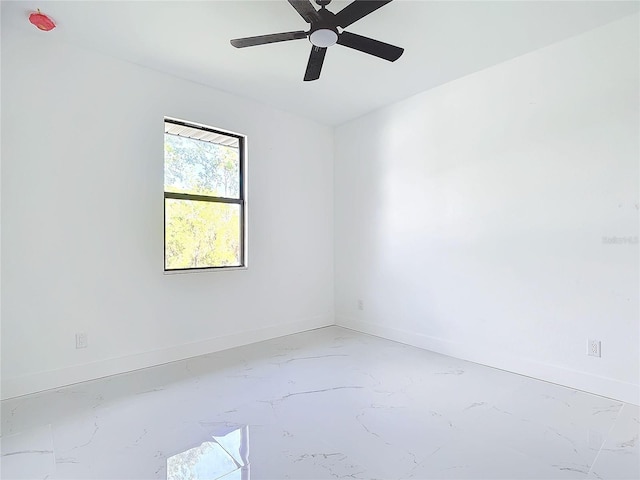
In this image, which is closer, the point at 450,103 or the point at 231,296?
the point at 450,103

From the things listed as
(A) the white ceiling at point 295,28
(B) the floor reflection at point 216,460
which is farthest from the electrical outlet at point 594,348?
(B) the floor reflection at point 216,460

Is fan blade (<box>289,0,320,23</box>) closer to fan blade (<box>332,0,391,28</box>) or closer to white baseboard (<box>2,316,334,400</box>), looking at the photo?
fan blade (<box>332,0,391,28</box>)

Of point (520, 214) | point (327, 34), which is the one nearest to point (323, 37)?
point (327, 34)

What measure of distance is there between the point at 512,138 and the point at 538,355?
1822 mm

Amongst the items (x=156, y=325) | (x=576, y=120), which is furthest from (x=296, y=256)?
(x=576, y=120)

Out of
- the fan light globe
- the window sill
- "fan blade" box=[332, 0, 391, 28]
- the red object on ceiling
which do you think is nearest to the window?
the window sill

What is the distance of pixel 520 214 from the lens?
9.47 ft

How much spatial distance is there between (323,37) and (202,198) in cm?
196

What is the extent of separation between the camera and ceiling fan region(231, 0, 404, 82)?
74.6 inches

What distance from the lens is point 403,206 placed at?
3.80 meters

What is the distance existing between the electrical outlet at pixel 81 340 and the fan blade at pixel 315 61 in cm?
269

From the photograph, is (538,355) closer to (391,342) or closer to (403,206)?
(391,342)

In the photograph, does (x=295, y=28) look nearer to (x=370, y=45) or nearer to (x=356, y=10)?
(x=370, y=45)

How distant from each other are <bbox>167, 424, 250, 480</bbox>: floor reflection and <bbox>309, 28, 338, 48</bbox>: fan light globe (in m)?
2.43
